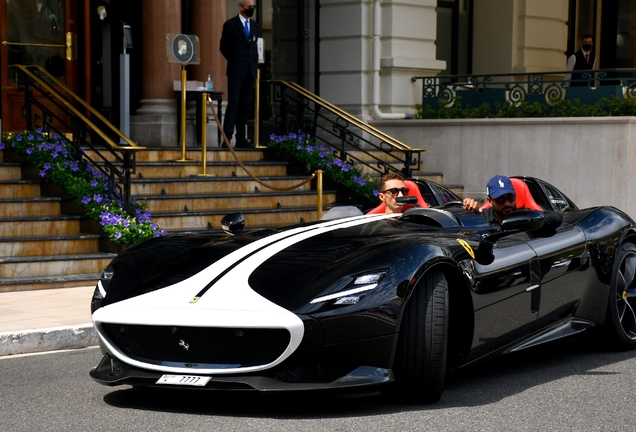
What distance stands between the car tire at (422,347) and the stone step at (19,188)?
740 centimetres

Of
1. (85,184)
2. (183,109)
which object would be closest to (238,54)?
(183,109)

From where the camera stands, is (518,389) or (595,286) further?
(595,286)

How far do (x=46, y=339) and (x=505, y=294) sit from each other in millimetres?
3465

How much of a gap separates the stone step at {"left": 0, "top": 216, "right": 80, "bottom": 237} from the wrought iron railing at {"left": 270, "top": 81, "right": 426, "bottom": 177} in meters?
5.03

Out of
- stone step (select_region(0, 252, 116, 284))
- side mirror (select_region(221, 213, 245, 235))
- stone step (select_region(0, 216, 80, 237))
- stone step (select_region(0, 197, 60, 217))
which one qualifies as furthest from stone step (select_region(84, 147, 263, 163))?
side mirror (select_region(221, 213, 245, 235))

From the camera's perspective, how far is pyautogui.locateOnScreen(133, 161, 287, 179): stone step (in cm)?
1368

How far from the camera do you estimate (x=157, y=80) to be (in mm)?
14836

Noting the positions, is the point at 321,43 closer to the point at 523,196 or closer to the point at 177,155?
the point at 177,155

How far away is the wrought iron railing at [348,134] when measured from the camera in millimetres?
16109

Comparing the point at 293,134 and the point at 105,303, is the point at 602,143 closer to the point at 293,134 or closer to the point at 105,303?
the point at 293,134

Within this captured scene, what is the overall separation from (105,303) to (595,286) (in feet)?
10.9

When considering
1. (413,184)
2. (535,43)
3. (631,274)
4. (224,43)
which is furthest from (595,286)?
(535,43)

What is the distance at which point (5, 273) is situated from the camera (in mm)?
10547

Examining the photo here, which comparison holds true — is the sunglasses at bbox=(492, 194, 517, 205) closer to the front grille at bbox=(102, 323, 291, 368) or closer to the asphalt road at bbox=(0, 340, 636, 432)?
the asphalt road at bbox=(0, 340, 636, 432)
